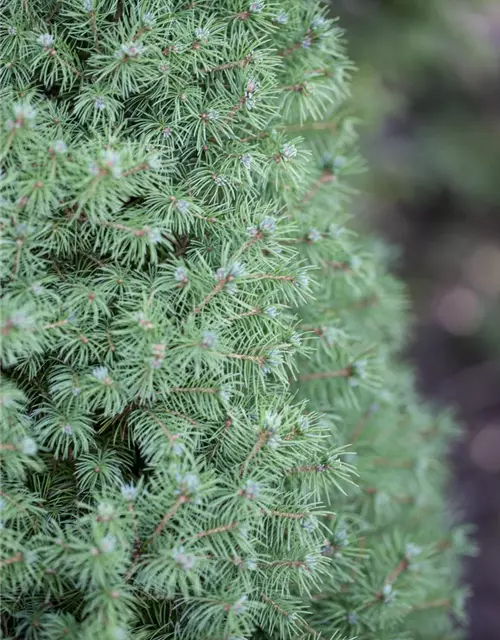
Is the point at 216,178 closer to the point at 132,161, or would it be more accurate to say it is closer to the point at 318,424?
the point at 132,161

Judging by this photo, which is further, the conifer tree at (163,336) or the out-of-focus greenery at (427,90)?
the out-of-focus greenery at (427,90)

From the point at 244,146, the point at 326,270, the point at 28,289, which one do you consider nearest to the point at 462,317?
the point at 326,270

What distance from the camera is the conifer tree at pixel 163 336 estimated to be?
0.85m

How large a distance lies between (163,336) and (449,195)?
2.99 m

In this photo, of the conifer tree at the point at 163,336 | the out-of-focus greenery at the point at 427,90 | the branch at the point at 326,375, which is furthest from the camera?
the out-of-focus greenery at the point at 427,90

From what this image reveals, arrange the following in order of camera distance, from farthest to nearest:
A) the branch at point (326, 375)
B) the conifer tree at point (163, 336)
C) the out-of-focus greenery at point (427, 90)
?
the out-of-focus greenery at point (427, 90)
the branch at point (326, 375)
the conifer tree at point (163, 336)

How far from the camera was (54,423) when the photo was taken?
2.94 feet

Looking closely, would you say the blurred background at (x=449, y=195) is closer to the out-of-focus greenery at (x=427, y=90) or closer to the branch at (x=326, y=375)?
the out-of-focus greenery at (x=427, y=90)

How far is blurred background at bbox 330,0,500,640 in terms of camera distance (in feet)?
7.46

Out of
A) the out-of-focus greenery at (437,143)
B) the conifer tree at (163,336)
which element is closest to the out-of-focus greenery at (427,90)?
the out-of-focus greenery at (437,143)

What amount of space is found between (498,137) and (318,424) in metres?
2.63

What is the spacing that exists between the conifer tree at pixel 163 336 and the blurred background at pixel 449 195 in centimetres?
106

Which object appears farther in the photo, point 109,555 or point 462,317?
point 462,317

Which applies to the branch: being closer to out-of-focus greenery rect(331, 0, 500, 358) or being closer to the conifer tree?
the conifer tree
